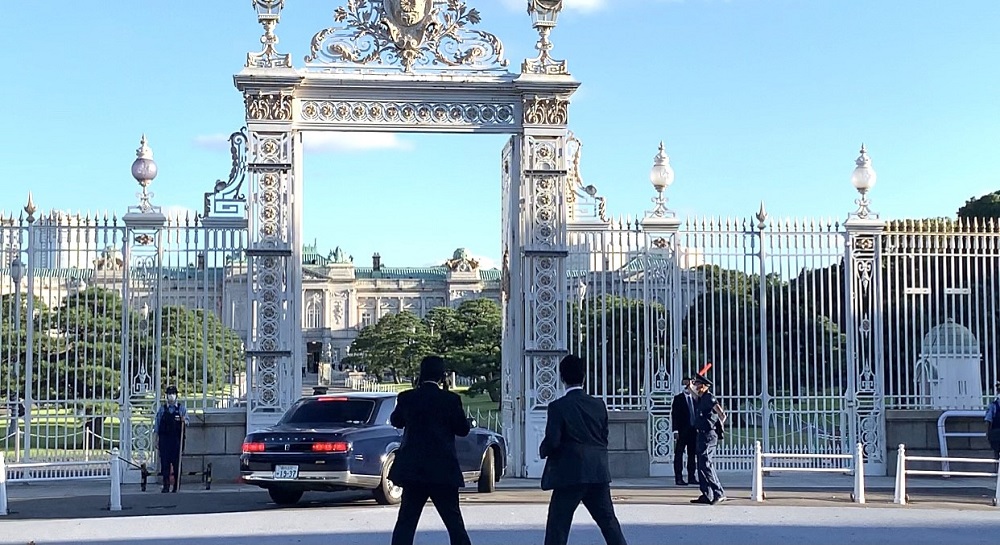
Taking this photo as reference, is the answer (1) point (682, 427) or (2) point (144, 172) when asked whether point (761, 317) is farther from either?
(2) point (144, 172)

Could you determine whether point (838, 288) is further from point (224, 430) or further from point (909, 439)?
point (224, 430)

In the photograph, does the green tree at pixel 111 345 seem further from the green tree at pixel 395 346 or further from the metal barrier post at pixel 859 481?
the green tree at pixel 395 346

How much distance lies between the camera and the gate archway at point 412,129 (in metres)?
17.4

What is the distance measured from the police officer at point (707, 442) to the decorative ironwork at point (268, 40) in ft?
24.0

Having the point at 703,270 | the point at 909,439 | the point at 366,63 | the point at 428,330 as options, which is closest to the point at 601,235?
the point at 703,270

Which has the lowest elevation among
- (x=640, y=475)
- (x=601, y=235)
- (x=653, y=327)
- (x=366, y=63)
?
(x=640, y=475)

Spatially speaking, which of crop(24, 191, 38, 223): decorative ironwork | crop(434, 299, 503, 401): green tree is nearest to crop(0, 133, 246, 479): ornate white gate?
crop(24, 191, 38, 223): decorative ironwork

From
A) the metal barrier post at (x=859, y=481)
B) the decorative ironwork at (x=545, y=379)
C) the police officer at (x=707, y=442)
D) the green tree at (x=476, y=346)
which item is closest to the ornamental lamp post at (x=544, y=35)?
the decorative ironwork at (x=545, y=379)

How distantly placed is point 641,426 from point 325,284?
88.3 meters

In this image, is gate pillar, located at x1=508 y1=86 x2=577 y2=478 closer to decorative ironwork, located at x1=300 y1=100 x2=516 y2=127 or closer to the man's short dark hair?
decorative ironwork, located at x1=300 y1=100 x2=516 y2=127

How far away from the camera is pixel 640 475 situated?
59.3 ft

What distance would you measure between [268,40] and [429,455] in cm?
962

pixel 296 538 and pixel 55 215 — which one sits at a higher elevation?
pixel 55 215

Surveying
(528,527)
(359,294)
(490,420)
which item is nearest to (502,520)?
(528,527)
